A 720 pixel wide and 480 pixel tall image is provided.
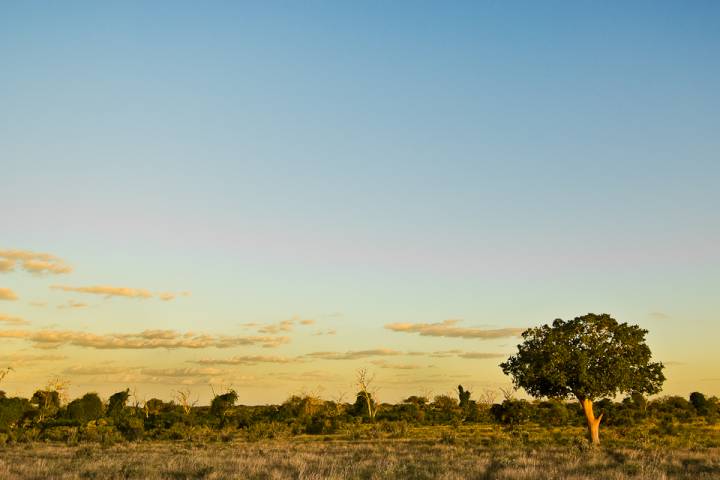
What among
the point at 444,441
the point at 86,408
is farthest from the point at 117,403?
the point at 444,441

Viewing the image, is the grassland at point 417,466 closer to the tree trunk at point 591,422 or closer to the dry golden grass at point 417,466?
the dry golden grass at point 417,466

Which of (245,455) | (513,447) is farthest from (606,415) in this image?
(245,455)

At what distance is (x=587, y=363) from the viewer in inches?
1587

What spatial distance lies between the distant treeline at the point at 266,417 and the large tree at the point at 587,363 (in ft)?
25.7

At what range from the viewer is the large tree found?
40344mm

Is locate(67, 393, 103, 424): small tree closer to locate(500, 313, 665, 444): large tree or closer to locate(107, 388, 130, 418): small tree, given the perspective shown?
locate(107, 388, 130, 418): small tree

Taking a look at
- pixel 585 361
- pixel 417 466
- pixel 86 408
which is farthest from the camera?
pixel 86 408

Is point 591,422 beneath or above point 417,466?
above

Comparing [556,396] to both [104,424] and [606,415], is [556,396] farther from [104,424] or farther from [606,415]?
[104,424]

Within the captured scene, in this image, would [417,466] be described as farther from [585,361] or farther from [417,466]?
[585,361]

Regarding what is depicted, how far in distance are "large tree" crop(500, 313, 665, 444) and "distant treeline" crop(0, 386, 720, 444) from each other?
308 inches

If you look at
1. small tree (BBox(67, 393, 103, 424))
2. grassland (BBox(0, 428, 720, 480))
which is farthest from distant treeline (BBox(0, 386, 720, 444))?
grassland (BBox(0, 428, 720, 480))

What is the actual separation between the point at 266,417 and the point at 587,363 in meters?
49.2

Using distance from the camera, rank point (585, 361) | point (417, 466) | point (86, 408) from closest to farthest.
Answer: point (417, 466) < point (585, 361) < point (86, 408)
